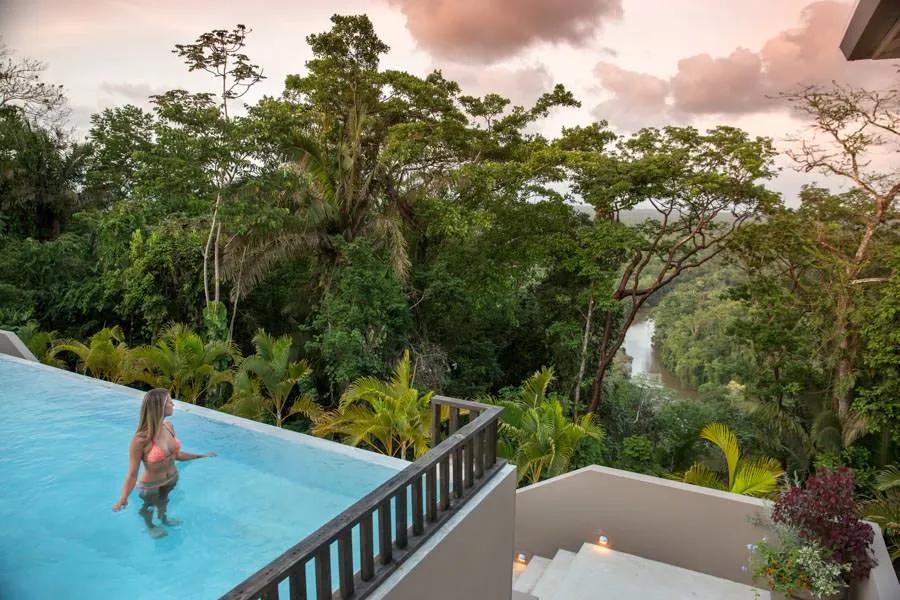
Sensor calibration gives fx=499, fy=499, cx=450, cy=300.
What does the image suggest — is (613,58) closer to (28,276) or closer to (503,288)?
(503,288)

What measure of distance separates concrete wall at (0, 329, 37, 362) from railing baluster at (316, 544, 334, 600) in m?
8.12

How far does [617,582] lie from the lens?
498 cm

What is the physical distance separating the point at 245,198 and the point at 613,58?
8.69 meters

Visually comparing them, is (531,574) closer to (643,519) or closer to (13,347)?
(643,519)

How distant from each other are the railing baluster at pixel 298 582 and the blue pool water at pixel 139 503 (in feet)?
4.37

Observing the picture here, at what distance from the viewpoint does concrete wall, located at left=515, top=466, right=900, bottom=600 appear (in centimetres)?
526

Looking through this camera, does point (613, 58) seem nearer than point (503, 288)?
No

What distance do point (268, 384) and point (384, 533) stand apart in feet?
16.4

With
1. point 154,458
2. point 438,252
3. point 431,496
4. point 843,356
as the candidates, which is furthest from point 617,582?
point 438,252

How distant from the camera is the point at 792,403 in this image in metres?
9.44

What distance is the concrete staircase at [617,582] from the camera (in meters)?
4.74

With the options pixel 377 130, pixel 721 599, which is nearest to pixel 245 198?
pixel 377 130

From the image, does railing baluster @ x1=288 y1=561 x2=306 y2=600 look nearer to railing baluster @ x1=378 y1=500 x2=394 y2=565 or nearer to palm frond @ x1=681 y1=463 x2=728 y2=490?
railing baluster @ x1=378 y1=500 x2=394 y2=565

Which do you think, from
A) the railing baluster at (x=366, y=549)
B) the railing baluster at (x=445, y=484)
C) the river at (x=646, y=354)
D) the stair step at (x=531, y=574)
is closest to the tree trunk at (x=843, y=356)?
the stair step at (x=531, y=574)
